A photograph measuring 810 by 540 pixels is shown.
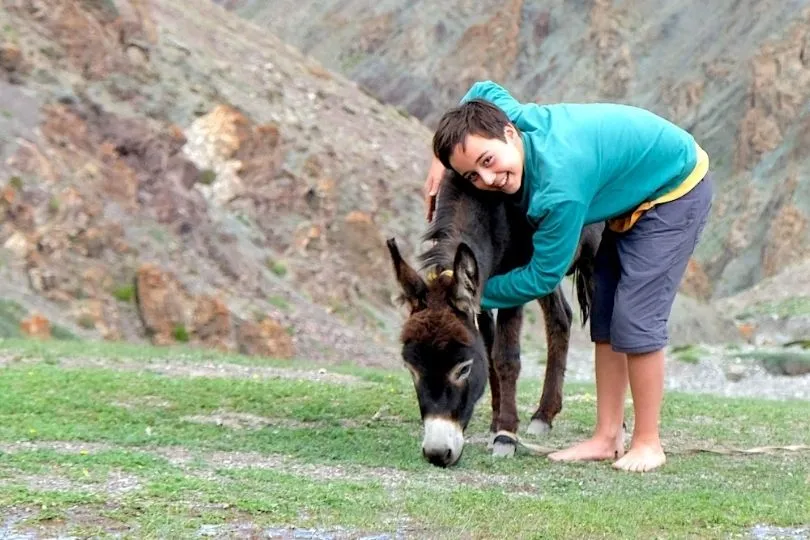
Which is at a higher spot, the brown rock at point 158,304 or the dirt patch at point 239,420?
the brown rock at point 158,304

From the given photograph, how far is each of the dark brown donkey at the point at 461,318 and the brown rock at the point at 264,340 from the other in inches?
544

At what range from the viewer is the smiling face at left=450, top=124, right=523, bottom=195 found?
21.1 feet

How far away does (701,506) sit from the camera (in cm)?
557

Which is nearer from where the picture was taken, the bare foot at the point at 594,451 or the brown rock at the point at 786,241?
the bare foot at the point at 594,451

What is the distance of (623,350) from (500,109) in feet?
5.20

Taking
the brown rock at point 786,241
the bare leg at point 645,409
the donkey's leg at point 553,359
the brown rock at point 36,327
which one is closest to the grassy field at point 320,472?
the bare leg at point 645,409

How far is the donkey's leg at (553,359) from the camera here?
338 inches

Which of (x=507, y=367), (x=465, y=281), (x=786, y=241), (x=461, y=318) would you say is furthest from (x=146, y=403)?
(x=786, y=241)

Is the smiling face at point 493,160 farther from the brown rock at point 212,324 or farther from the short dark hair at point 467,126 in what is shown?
the brown rock at point 212,324

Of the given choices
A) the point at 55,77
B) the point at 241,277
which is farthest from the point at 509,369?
the point at 55,77

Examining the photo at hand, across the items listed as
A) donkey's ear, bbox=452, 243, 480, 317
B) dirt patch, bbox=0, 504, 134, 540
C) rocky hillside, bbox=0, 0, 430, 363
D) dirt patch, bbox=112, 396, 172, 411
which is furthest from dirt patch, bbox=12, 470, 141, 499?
rocky hillside, bbox=0, 0, 430, 363

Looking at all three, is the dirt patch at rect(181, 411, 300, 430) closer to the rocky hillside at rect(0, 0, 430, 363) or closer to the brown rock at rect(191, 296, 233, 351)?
the rocky hillside at rect(0, 0, 430, 363)

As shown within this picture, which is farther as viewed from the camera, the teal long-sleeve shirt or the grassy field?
the teal long-sleeve shirt

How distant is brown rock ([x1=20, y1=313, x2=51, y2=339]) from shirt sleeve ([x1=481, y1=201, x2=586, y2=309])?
12260mm
